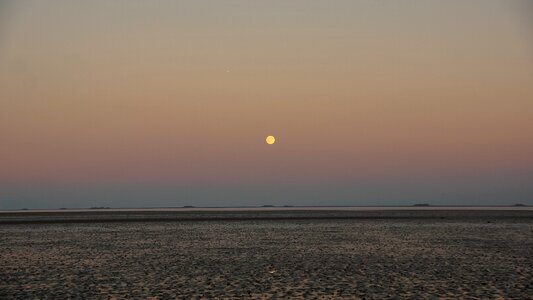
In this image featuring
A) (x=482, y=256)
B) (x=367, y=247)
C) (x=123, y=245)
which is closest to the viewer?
(x=482, y=256)

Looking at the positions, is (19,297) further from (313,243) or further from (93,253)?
(313,243)

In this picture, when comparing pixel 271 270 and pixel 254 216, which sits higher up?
pixel 254 216

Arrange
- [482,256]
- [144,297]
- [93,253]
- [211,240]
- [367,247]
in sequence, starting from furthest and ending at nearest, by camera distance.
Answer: [211,240], [367,247], [93,253], [482,256], [144,297]

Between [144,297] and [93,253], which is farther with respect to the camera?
[93,253]

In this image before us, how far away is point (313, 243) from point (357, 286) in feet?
70.6

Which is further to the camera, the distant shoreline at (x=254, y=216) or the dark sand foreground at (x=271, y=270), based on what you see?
the distant shoreline at (x=254, y=216)

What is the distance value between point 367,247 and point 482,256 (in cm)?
→ 894

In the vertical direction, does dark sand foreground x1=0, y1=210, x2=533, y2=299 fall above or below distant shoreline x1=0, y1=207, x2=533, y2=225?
below

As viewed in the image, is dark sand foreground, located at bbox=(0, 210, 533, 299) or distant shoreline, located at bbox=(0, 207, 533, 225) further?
distant shoreline, located at bbox=(0, 207, 533, 225)

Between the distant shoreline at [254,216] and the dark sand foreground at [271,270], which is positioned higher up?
the distant shoreline at [254,216]

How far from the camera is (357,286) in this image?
886 inches

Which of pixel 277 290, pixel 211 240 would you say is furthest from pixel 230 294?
A: pixel 211 240

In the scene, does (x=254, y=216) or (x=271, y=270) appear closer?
(x=271, y=270)

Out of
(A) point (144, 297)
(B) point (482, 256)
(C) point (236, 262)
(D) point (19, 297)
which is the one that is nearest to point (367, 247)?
(B) point (482, 256)
